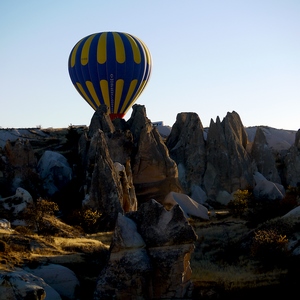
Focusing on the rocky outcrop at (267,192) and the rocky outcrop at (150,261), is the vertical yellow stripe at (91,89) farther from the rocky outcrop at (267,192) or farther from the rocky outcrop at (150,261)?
the rocky outcrop at (150,261)

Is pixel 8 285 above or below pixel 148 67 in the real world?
below

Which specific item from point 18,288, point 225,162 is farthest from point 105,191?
point 18,288

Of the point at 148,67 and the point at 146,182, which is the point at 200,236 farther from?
the point at 148,67

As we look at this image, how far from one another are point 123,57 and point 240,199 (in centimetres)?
1786

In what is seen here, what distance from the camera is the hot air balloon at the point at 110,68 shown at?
52.5 metres

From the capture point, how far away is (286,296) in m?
17.7

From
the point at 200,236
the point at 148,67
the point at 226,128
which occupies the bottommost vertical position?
the point at 200,236

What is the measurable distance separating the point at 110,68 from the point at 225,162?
1082 centimetres

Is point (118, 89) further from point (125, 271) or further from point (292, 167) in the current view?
point (125, 271)

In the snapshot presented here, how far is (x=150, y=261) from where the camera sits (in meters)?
16.8

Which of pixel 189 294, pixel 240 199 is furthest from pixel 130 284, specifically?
pixel 240 199

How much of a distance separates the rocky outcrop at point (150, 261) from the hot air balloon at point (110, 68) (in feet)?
119

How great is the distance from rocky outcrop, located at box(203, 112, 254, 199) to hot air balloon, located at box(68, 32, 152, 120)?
22.8 feet

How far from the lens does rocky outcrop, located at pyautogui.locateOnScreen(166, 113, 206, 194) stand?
4994 centimetres
